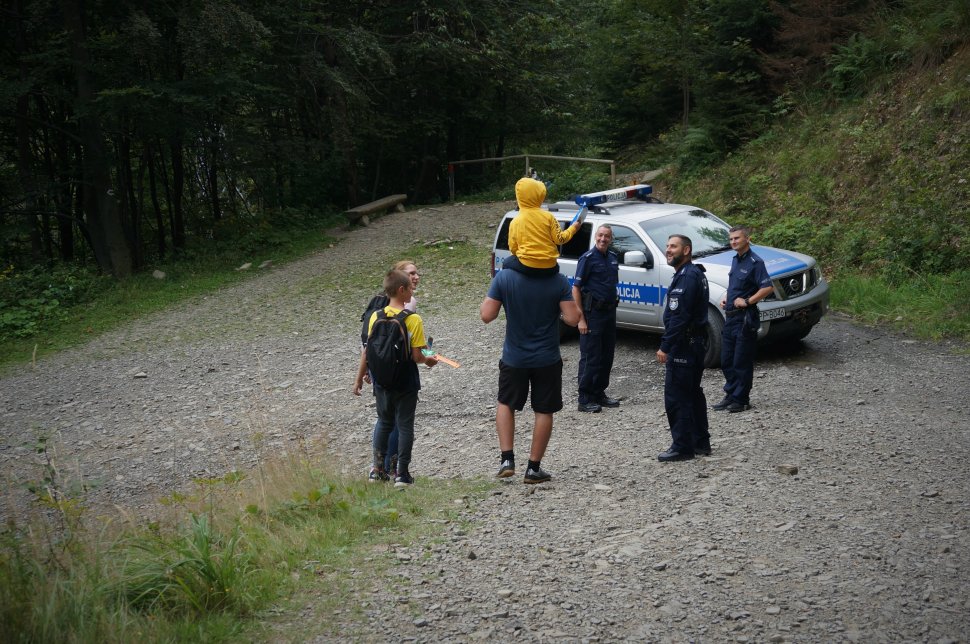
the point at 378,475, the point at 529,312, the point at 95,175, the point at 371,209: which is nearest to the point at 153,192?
the point at 95,175

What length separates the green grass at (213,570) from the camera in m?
3.77

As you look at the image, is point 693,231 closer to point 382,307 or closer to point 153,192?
point 382,307

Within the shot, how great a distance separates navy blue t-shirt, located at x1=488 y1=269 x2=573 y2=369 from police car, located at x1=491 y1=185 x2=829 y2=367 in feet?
10.7

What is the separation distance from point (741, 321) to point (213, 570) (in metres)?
5.63

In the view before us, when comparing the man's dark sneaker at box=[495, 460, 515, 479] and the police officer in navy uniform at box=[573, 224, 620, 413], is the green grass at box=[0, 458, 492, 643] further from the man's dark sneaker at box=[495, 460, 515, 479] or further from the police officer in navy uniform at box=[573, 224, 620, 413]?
the police officer in navy uniform at box=[573, 224, 620, 413]

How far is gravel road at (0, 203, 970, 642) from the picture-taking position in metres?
4.06

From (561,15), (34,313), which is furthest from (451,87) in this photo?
(34,313)

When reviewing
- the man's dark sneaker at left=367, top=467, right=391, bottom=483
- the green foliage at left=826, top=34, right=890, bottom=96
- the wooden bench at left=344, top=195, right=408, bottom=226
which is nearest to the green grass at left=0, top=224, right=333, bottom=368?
the wooden bench at left=344, top=195, right=408, bottom=226

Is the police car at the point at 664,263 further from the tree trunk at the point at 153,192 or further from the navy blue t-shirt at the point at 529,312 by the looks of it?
the tree trunk at the point at 153,192

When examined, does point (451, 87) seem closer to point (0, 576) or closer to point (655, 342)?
point (655, 342)

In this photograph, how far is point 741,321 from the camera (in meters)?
8.02

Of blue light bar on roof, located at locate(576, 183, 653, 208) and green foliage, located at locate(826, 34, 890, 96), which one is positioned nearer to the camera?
blue light bar on roof, located at locate(576, 183, 653, 208)

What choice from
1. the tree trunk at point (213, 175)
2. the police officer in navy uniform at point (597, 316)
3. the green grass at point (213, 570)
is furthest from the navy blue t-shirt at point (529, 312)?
the tree trunk at point (213, 175)

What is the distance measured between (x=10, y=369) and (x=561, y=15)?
18885 millimetres
